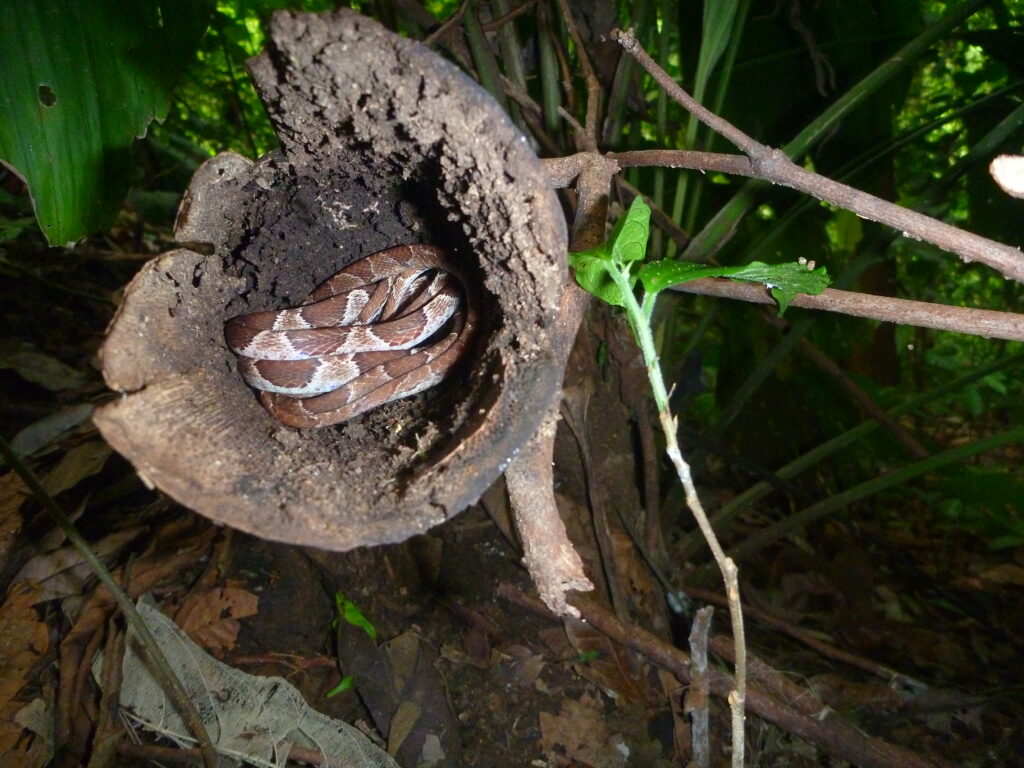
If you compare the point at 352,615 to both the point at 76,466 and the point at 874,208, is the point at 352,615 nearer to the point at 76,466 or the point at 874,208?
the point at 76,466

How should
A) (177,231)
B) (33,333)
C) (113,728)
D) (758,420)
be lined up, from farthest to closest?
1. (758,420)
2. (33,333)
3. (113,728)
4. (177,231)

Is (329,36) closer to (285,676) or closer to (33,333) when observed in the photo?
(285,676)

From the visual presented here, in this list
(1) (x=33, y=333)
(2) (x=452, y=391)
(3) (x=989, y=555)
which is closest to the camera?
(2) (x=452, y=391)

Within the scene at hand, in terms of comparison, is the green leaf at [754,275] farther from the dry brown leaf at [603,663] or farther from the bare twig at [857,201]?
the dry brown leaf at [603,663]

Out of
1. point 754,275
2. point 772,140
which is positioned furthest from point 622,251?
point 772,140

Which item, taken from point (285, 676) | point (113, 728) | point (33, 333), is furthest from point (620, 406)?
point (33, 333)

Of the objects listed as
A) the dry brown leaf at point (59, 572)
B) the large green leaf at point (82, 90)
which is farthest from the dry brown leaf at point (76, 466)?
the large green leaf at point (82, 90)

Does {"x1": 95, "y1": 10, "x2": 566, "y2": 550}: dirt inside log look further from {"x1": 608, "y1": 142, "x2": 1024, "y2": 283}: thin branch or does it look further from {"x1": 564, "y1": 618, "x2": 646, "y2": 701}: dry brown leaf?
{"x1": 564, "y1": 618, "x2": 646, "y2": 701}: dry brown leaf
